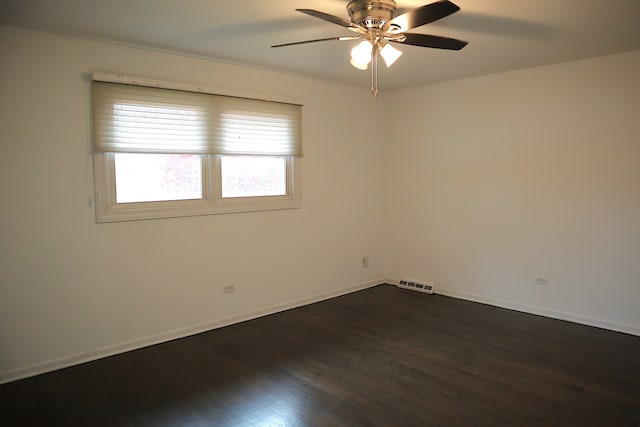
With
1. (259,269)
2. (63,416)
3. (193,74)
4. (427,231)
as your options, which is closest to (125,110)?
(193,74)

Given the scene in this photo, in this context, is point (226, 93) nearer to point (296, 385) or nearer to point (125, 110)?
point (125, 110)

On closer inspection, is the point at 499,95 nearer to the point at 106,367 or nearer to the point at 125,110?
the point at 125,110

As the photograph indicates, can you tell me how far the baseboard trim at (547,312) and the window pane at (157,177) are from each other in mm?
3060

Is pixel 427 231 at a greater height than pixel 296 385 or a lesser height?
greater

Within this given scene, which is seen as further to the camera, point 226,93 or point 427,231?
point 427,231

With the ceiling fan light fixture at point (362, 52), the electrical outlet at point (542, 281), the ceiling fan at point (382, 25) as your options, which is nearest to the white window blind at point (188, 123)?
the ceiling fan at point (382, 25)

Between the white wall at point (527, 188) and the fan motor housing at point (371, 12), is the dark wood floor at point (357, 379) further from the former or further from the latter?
the fan motor housing at point (371, 12)

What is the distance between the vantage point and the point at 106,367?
128 inches

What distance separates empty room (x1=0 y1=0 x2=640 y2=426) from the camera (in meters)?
2.79

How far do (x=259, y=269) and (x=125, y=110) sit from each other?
1894 millimetres

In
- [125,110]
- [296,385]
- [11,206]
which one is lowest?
[296,385]

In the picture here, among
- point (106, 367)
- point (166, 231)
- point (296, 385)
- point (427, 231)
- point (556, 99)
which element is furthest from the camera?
point (427, 231)

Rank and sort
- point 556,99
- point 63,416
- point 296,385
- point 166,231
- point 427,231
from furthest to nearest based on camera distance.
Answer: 1. point 427,231
2. point 556,99
3. point 166,231
4. point 296,385
5. point 63,416

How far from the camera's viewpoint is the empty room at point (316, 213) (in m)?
2.79
